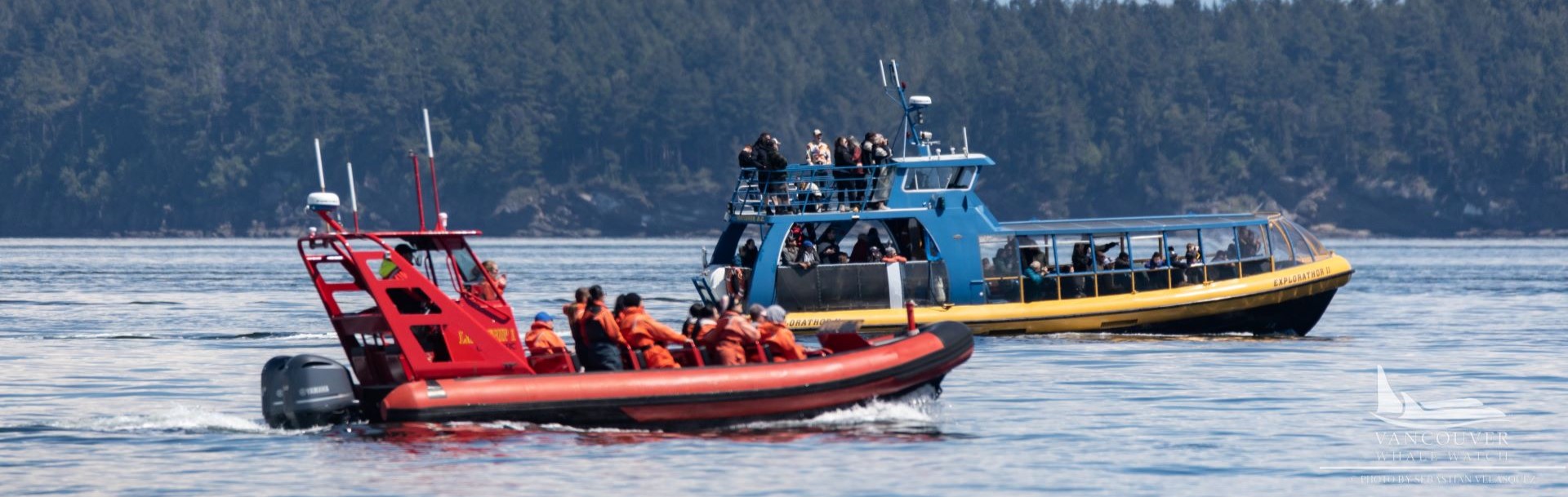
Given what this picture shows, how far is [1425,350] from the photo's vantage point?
1348 inches

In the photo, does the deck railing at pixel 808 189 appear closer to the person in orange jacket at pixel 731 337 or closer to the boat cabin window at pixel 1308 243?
the boat cabin window at pixel 1308 243

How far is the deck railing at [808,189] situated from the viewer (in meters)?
33.7

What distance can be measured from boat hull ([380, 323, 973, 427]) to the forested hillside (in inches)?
4661

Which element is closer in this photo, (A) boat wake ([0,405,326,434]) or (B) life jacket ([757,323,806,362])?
(A) boat wake ([0,405,326,434])

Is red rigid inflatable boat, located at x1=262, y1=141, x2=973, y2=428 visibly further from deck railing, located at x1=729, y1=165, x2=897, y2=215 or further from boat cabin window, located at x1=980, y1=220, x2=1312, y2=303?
boat cabin window, located at x1=980, y1=220, x2=1312, y2=303

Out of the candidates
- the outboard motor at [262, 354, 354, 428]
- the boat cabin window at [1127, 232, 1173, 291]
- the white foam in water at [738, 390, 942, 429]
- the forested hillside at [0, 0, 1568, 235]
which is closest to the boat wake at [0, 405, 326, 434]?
the outboard motor at [262, 354, 354, 428]

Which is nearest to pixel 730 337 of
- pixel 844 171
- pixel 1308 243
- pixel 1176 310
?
pixel 844 171

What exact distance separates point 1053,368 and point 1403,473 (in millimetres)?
9641

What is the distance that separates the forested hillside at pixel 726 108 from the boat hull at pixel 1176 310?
104623 millimetres

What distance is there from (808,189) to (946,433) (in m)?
11.7

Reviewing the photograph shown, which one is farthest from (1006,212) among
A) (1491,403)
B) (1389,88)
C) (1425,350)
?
(1491,403)

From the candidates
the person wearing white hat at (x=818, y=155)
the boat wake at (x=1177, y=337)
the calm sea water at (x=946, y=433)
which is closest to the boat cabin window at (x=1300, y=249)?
the boat wake at (x=1177, y=337)

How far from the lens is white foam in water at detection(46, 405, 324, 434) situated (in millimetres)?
22469

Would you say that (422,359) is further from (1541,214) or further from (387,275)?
(1541,214)
